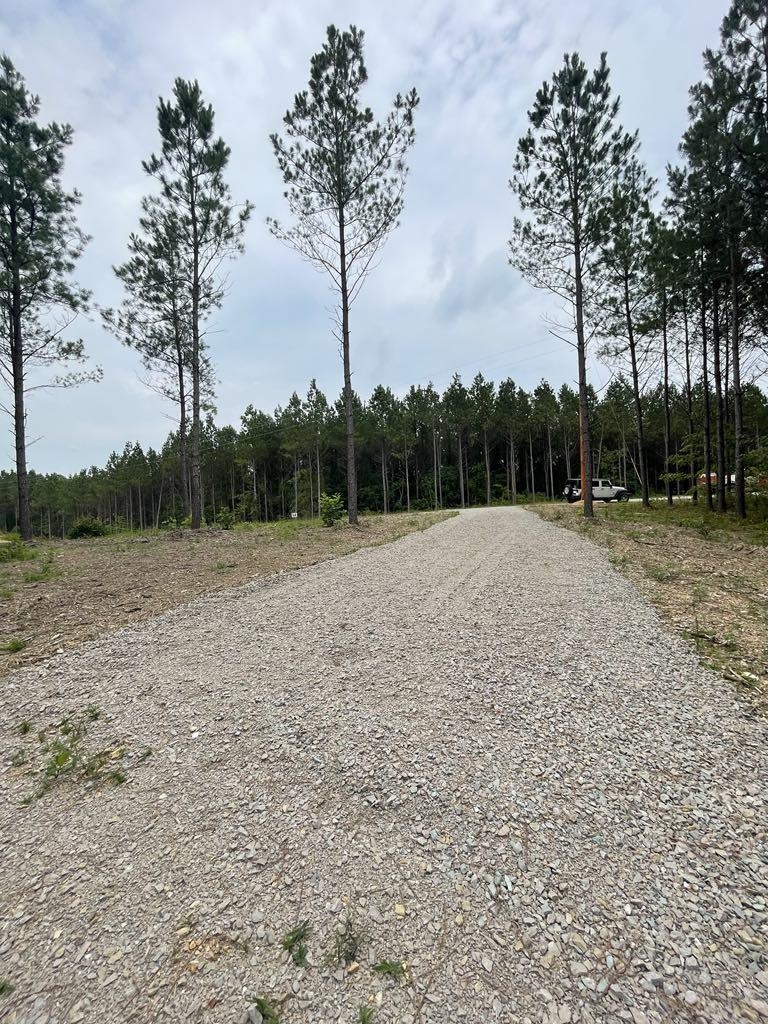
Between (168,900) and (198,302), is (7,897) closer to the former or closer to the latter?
(168,900)

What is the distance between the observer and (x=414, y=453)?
50.5 m

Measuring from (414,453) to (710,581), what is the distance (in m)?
45.4

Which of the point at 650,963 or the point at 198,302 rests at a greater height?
the point at 198,302

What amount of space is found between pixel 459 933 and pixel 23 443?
54.6 ft

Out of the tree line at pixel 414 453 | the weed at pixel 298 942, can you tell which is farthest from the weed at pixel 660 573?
the tree line at pixel 414 453

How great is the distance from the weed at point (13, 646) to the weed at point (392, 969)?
424 cm

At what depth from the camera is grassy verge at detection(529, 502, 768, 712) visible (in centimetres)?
343

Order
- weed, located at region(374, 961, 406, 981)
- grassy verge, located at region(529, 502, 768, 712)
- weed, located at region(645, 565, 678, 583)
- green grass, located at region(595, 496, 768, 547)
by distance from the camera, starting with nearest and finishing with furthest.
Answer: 1. weed, located at region(374, 961, 406, 981)
2. grassy verge, located at region(529, 502, 768, 712)
3. weed, located at region(645, 565, 678, 583)
4. green grass, located at region(595, 496, 768, 547)

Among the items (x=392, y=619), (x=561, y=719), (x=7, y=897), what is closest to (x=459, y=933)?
(x=561, y=719)

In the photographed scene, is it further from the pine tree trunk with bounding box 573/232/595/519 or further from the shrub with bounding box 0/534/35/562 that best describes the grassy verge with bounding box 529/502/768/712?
the shrub with bounding box 0/534/35/562

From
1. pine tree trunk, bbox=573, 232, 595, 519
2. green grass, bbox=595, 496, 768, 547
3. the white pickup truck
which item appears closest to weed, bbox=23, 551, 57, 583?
green grass, bbox=595, 496, 768, 547

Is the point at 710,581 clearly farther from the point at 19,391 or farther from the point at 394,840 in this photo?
the point at 19,391

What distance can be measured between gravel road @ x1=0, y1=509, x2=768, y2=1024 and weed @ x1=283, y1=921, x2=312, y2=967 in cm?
2

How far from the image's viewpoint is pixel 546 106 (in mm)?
13992
